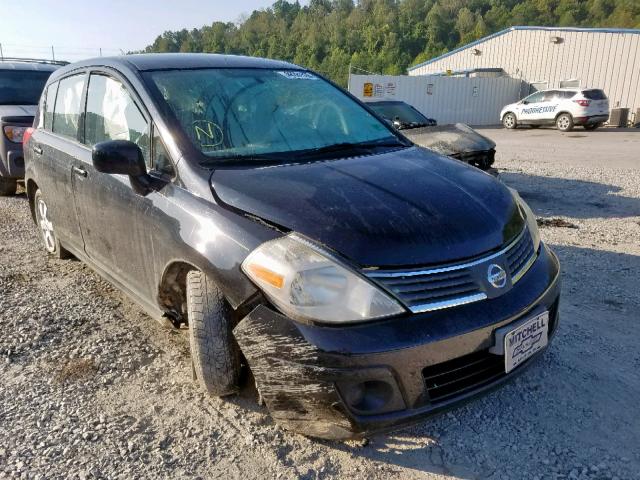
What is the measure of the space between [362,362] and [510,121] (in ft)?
78.3

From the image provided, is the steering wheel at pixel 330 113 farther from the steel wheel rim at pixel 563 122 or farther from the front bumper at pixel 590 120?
the steel wheel rim at pixel 563 122

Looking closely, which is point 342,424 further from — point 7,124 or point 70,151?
point 7,124

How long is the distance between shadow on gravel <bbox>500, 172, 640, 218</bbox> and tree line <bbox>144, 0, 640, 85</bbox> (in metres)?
57.5

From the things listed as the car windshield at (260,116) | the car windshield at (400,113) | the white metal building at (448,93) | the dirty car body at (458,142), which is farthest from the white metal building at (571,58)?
the car windshield at (260,116)

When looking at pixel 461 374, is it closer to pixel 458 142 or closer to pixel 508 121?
pixel 458 142

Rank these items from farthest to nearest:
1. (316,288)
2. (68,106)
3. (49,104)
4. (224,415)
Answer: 1. (49,104)
2. (68,106)
3. (224,415)
4. (316,288)

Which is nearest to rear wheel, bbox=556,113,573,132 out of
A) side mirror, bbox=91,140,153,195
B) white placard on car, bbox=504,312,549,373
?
white placard on car, bbox=504,312,549,373

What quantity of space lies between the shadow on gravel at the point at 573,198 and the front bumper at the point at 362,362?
17.1 ft

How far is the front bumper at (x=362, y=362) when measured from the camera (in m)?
1.93

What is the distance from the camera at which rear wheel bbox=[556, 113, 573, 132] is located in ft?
67.6

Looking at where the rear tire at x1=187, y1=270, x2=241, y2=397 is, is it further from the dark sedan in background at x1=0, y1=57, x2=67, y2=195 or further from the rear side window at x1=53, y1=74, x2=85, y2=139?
the dark sedan in background at x1=0, y1=57, x2=67, y2=195

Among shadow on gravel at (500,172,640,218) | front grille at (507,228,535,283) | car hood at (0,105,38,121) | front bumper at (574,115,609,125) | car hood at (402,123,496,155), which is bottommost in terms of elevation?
front bumper at (574,115,609,125)

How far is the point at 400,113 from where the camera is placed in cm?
888

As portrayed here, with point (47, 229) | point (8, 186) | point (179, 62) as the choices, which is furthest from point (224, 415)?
point (8, 186)
